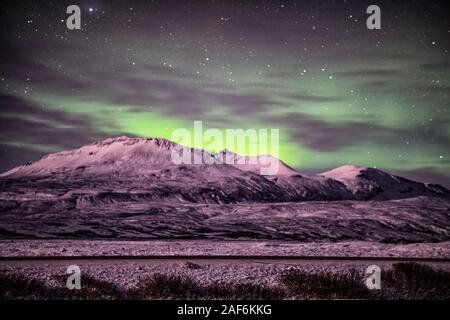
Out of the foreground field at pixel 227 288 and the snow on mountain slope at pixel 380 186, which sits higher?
the snow on mountain slope at pixel 380 186

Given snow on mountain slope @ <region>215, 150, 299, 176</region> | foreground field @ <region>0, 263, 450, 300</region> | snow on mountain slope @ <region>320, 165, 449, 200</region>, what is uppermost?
snow on mountain slope @ <region>215, 150, 299, 176</region>

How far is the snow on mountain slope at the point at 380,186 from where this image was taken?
137 metres

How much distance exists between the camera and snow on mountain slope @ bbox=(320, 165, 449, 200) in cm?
13700

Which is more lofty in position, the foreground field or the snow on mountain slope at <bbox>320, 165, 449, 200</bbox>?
the snow on mountain slope at <bbox>320, 165, 449, 200</bbox>

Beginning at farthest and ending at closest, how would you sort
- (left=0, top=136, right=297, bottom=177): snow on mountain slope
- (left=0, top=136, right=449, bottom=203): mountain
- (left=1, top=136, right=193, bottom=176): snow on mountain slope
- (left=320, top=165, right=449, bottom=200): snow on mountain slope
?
(left=0, top=136, right=297, bottom=177): snow on mountain slope, (left=1, top=136, right=193, bottom=176): snow on mountain slope, (left=320, top=165, right=449, bottom=200): snow on mountain slope, (left=0, top=136, right=449, bottom=203): mountain

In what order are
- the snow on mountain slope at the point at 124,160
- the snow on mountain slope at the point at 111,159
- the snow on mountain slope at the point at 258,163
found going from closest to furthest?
the snow on mountain slope at the point at 111,159 → the snow on mountain slope at the point at 124,160 → the snow on mountain slope at the point at 258,163

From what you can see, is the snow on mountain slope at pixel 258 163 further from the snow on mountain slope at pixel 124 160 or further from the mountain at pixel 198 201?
the mountain at pixel 198 201

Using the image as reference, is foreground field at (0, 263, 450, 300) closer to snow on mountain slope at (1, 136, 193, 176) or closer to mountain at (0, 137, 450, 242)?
mountain at (0, 137, 450, 242)

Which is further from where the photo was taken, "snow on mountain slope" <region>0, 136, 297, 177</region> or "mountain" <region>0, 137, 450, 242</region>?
"snow on mountain slope" <region>0, 136, 297, 177</region>

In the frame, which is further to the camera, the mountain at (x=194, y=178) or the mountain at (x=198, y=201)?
the mountain at (x=194, y=178)

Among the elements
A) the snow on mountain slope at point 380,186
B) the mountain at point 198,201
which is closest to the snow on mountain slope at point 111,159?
the mountain at point 198,201

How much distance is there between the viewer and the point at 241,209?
266ft

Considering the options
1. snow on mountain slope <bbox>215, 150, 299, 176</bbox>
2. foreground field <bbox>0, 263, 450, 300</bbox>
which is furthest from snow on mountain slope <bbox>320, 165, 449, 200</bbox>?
foreground field <bbox>0, 263, 450, 300</bbox>
